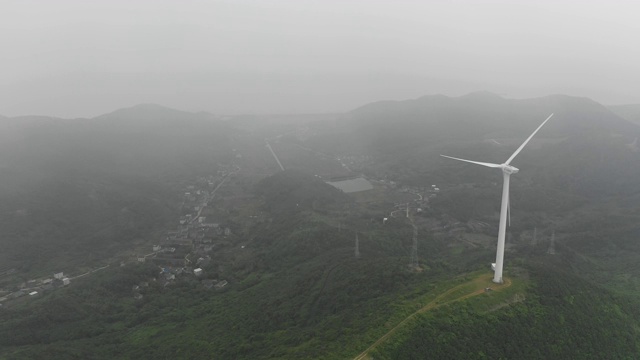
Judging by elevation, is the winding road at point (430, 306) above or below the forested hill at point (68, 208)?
above

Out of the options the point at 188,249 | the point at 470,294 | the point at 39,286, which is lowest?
the point at 188,249

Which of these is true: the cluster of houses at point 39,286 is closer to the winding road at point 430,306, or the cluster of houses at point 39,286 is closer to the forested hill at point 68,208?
the forested hill at point 68,208

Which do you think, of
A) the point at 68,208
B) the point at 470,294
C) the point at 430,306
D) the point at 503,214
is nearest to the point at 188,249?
the point at 68,208

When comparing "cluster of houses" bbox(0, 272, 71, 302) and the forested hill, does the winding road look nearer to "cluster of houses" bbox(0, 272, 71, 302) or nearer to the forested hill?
"cluster of houses" bbox(0, 272, 71, 302)

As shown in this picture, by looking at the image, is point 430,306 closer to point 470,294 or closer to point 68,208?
point 470,294

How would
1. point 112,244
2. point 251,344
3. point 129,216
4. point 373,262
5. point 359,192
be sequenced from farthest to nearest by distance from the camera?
point 359,192, point 129,216, point 112,244, point 373,262, point 251,344

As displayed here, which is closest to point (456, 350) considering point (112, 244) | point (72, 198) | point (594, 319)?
point (594, 319)

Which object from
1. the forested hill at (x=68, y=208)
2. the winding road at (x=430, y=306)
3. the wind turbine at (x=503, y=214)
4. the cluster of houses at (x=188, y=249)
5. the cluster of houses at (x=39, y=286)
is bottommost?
the cluster of houses at (x=188, y=249)

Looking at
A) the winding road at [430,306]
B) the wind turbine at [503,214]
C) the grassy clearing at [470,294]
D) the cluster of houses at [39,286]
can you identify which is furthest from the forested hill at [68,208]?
the wind turbine at [503,214]

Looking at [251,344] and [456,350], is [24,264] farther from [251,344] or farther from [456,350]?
[456,350]

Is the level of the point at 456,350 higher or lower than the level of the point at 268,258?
higher

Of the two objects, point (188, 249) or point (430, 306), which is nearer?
point (430, 306)
